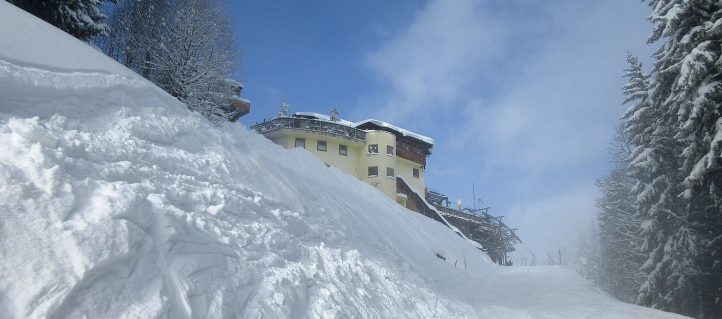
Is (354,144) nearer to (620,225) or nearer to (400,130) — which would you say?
(400,130)

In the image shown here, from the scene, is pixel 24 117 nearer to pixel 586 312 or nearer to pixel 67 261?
pixel 67 261

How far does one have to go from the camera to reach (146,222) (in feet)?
18.2

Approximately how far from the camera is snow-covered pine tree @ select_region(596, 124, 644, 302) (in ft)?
88.7

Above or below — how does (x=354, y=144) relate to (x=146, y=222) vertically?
above

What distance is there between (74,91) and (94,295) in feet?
15.8

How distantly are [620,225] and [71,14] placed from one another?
3011cm

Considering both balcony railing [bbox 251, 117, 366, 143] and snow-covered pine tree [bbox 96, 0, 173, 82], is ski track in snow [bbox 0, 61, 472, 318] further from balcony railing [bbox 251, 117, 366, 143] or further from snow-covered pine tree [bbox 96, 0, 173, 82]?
balcony railing [bbox 251, 117, 366, 143]

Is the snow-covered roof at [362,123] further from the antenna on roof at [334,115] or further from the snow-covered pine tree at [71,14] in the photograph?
the snow-covered pine tree at [71,14]

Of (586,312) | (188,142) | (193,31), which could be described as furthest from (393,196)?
(188,142)

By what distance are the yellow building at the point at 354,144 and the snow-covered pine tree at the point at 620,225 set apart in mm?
16746

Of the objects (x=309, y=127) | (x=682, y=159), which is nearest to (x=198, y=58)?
(x=309, y=127)

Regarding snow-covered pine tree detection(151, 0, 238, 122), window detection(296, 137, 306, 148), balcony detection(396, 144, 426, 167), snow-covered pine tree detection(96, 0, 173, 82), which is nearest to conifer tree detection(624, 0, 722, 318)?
snow-covered pine tree detection(151, 0, 238, 122)

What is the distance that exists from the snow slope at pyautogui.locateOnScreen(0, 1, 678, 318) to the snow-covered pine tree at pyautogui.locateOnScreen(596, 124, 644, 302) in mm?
16849

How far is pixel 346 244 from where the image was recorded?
10.3 m
